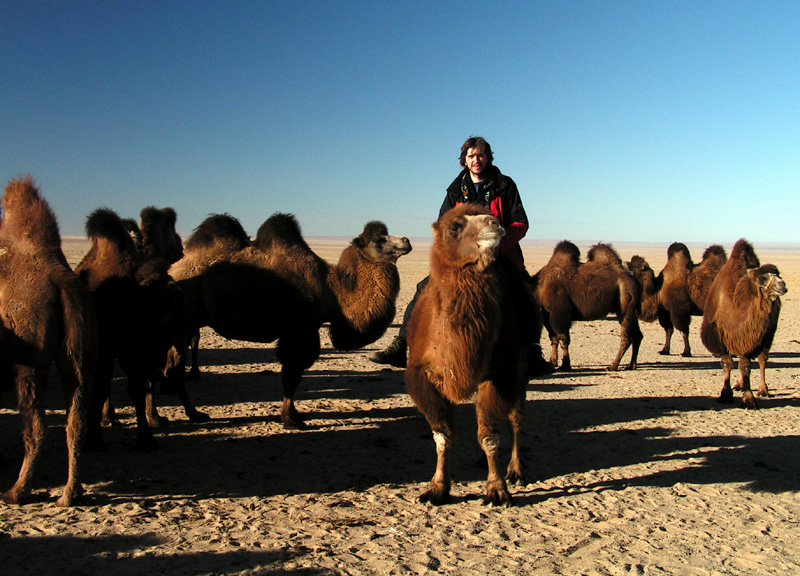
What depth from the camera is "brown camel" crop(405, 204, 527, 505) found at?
183 inches

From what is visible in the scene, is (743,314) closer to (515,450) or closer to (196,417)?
(515,450)

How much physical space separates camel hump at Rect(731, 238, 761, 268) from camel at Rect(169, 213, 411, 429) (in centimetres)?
536

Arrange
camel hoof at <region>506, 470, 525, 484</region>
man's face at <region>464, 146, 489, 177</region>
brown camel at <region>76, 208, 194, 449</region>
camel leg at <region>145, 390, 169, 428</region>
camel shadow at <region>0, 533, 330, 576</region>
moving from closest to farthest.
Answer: camel shadow at <region>0, 533, 330, 576</region> < camel hoof at <region>506, 470, 525, 484</region> < man's face at <region>464, 146, 489, 177</region> < brown camel at <region>76, 208, 194, 449</region> < camel leg at <region>145, 390, 169, 428</region>

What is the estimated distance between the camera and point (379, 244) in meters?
7.85

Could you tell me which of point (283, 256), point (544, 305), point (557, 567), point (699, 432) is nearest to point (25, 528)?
point (557, 567)

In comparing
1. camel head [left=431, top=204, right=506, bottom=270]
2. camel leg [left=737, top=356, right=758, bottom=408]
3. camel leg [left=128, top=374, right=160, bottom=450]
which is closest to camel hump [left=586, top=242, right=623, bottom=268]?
camel leg [left=737, top=356, right=758, bottom=408]

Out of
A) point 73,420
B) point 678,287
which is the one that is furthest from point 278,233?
point 678,287

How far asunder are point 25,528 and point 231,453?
2177 mm

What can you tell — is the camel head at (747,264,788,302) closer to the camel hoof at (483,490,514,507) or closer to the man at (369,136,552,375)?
the man at (369,136,552,375)

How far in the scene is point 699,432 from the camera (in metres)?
7.51

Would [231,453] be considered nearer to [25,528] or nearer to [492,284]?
[25,528]

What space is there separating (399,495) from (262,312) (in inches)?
124

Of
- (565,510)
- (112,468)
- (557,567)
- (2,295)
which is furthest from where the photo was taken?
(112,468)

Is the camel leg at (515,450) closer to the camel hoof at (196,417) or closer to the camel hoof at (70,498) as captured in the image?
the camel hoof at (70,498)
